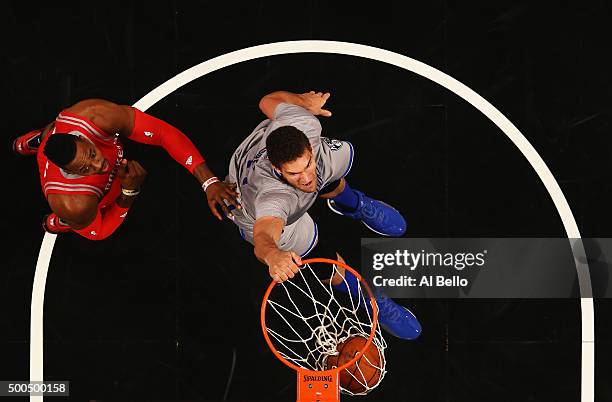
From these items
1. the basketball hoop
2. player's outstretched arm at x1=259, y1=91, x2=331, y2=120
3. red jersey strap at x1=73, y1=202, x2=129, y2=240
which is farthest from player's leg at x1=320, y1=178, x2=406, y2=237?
red jersey strap at x1=73, y1=202, x2=129, y2=240

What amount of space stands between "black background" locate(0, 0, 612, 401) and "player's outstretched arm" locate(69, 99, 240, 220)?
0.36 ft

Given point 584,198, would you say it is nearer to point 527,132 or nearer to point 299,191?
point 527,132

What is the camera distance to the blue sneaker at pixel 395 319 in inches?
171

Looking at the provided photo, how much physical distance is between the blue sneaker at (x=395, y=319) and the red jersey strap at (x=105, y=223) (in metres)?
1.72

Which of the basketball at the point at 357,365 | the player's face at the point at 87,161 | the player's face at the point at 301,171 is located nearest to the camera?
the player's face at the point at 301,171

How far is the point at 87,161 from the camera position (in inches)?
155

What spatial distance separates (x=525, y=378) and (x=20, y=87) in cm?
385

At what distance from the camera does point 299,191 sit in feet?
13.1

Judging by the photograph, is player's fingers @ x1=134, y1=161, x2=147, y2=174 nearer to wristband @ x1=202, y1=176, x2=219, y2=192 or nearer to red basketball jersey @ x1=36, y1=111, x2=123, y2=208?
red basketball jersey @ x1=36, y1=111, x2=123, y2=208

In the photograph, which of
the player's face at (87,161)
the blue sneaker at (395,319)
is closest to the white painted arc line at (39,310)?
the player's face at (87,161)

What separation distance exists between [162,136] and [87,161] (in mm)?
544

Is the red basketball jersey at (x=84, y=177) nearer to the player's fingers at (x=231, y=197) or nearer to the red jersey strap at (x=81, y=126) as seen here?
the red jersey strap at (x=81, y=126)

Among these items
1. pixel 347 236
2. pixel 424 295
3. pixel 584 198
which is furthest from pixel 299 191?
pixel 584 198

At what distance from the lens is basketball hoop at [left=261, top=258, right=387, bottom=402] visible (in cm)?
414
